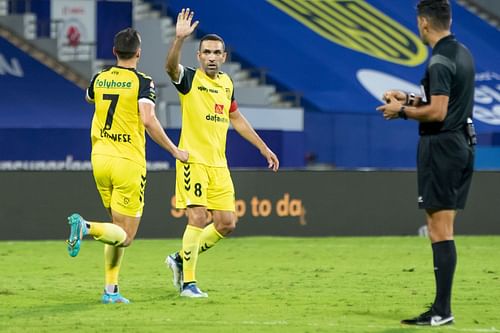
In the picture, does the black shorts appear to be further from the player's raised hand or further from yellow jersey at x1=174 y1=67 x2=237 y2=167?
yellow jersey at x1=174 y1=67 x2=237 y2=167

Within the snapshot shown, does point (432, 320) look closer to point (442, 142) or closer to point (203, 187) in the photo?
point (442, 142)

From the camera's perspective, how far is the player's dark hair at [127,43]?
29.2ft

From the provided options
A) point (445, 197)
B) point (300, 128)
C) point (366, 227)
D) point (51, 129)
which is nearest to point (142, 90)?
point (445, 197)

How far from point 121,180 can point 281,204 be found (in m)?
8.56

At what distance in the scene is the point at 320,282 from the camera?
36.3 ft

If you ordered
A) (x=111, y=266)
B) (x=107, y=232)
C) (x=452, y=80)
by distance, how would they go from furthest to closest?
(x=111, y=266)
(x=107, y=232)
(x=452, y=80)

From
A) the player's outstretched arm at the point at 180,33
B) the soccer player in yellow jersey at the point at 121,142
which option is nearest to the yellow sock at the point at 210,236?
the soccer player in yellow jersey at the point at 121,142

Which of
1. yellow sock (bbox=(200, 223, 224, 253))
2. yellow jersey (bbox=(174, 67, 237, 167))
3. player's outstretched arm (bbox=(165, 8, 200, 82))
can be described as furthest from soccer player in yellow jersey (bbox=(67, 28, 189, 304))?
yellow sock (bbox=(200, 223, 224, 253))

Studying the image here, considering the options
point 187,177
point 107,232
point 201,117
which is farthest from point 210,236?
point 107,232

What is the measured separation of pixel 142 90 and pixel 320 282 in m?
2.99

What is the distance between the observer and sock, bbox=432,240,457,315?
7602mm

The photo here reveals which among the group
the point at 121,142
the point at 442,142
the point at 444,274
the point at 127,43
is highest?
the point at 127,43

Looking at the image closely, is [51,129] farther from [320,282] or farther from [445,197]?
[445,197]

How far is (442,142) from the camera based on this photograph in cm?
759
